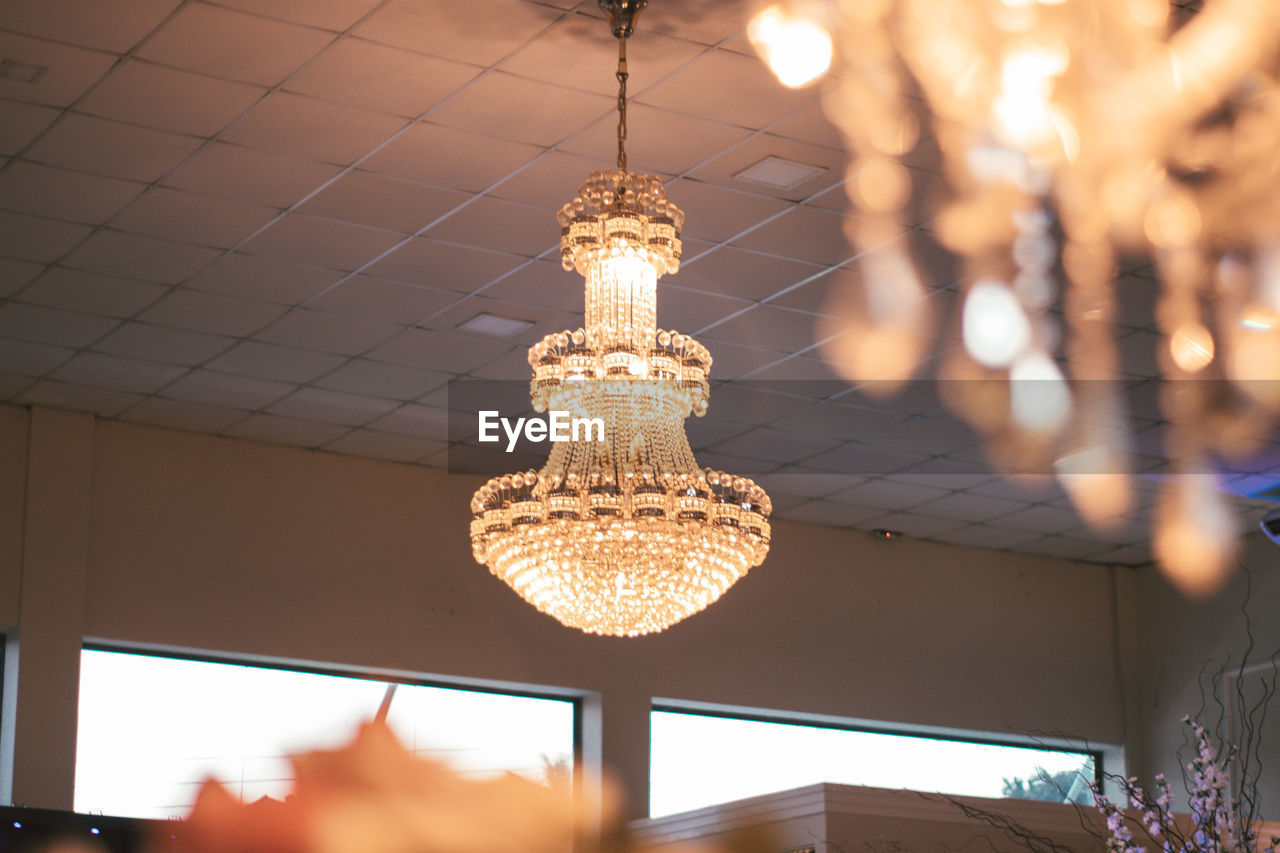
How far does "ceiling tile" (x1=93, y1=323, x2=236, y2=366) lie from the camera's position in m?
7.39

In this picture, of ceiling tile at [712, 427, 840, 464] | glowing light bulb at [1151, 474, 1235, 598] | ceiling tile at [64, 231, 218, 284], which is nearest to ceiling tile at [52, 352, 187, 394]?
ceiling tile at [64, 231, 218, 284]

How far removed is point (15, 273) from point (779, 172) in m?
3.30

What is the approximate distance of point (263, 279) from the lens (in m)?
6.81

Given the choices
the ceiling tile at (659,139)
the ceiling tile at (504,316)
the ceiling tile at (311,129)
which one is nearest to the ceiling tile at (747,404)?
the ceiling tile at (504,316)

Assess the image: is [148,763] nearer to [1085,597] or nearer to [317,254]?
[317,254]

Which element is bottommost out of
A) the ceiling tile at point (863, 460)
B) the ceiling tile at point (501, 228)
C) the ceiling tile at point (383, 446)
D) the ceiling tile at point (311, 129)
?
the ceiling tile at point (863, 460)

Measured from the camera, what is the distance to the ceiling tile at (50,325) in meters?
7.14

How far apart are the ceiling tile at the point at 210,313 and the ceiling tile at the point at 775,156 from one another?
2329mm

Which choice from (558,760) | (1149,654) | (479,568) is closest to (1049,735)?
(1149,654)

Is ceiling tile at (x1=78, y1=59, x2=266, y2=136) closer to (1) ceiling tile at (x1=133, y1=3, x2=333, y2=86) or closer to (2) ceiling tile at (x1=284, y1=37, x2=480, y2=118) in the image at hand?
(1) ceiling tile at (x1=133, y1=3, x2=333, y2=86)

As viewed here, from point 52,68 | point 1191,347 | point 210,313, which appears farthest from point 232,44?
point 1191,347

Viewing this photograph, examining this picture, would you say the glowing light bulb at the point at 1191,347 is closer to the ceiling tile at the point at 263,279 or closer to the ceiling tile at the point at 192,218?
the ceiling tile at the point at 263,279

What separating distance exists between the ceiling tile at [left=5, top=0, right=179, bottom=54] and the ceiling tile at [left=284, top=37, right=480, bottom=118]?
52cm

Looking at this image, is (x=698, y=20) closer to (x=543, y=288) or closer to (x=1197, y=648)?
(x=543, y=288)
